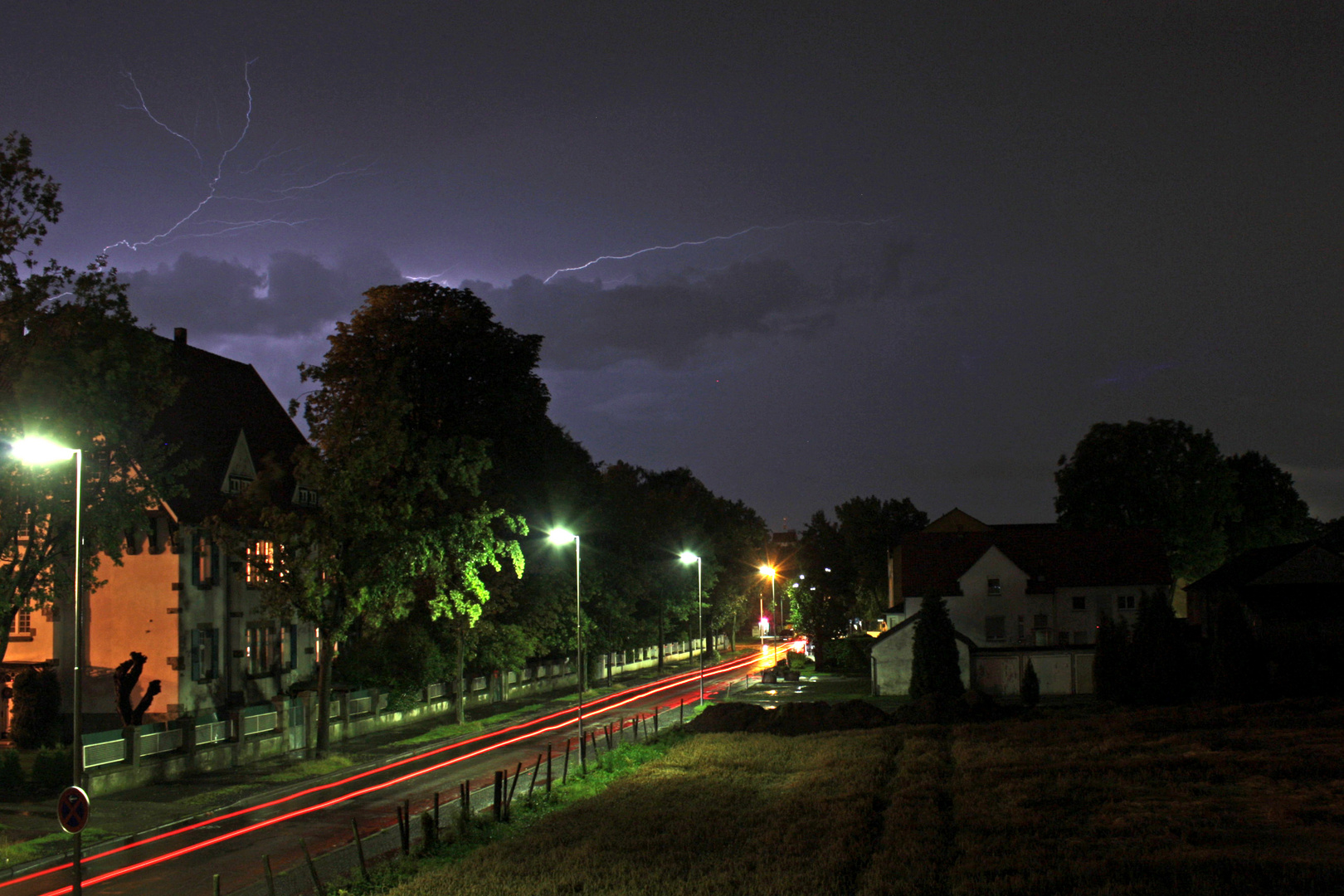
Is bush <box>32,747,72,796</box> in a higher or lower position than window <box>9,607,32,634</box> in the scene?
lower

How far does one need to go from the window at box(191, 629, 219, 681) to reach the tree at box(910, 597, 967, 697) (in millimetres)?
31896

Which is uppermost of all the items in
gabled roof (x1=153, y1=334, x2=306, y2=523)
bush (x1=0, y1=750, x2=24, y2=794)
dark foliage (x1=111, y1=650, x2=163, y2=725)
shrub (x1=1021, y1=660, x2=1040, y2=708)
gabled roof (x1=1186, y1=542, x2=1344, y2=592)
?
gabled roof (x1=153, y1=334, x2=306, y2=523)

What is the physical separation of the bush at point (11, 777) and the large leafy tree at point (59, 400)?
4.14 metres

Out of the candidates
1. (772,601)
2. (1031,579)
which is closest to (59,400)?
(1031,579)

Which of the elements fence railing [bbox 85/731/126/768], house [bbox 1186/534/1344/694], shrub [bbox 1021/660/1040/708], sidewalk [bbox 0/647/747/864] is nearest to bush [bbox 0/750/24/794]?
sidewalk [bbox 0/647/747/864]

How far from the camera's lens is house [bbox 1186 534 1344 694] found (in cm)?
5022

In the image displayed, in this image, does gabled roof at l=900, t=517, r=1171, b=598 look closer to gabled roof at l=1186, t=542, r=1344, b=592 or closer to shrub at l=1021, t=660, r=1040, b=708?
gabled roof at l=1186, t=542, r=1344, b=592

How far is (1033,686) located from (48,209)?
146 ft

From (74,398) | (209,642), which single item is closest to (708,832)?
(74,398)

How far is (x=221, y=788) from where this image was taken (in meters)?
29.7

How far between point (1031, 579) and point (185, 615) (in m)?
49.9

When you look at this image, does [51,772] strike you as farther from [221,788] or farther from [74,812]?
[74,812]

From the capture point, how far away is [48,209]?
25688 millimetres

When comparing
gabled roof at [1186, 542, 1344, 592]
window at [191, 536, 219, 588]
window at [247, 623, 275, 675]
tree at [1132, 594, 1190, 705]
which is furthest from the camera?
gabled roof at [1186, 542, 1344, 592]
